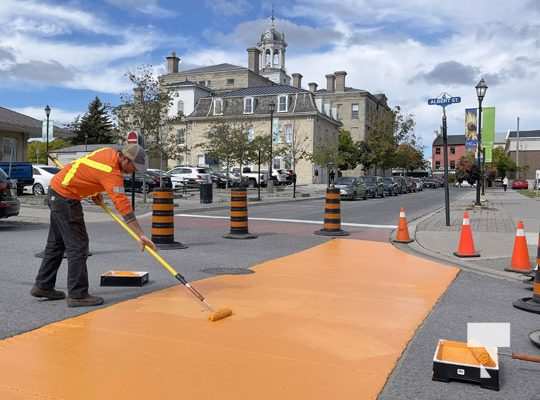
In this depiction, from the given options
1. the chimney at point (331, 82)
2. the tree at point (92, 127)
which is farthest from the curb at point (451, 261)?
the chimney at point (331, 82)

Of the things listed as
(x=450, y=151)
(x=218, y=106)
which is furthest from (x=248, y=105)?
(x=450, y=151)

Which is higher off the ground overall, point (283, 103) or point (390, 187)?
point (283, 103)

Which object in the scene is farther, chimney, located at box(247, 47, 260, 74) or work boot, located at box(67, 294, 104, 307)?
chimney, located at box(247, 47, 260, 74)

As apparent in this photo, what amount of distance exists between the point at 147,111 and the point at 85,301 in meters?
19.9

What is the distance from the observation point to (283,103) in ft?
200

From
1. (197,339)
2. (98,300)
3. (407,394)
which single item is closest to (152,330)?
(197,339)

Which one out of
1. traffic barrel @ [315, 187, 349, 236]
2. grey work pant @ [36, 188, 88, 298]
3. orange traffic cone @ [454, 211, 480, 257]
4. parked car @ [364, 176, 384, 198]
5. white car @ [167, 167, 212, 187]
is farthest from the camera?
white car @ [167, 167, 212, 187]

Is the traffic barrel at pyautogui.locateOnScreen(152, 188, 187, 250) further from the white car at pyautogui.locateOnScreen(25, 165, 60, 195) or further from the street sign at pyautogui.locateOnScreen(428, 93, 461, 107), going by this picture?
the white car at pyautogui.locateOnScreen(25, 165, 60, 195)

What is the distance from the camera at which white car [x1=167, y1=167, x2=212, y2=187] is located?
130 ft

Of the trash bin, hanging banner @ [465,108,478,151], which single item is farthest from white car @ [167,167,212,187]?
hanging banner @ [465,108,478,151]

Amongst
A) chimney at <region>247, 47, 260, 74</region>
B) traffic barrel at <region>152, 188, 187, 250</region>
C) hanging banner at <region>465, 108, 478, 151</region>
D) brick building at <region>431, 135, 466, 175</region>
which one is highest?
chimney at <region>247, 47, 260, 74</region>

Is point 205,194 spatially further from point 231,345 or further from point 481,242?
point 231,345

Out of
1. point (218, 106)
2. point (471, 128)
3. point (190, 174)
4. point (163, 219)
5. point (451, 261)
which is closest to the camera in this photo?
point (451, 261)

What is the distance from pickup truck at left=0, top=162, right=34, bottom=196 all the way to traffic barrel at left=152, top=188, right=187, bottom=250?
16640mm
